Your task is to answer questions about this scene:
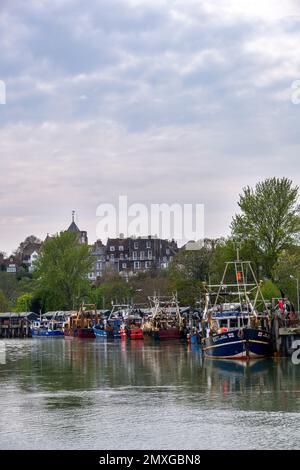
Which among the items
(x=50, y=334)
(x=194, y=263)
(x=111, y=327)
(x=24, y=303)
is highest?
(x=194, y=263)

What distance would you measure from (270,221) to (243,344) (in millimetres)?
31918

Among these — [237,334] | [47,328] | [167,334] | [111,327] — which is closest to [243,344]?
[237,334]

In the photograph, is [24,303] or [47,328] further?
[24,303]

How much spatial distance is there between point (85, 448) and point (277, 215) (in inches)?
2539

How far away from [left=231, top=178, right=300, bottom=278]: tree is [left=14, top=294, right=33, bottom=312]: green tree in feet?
312

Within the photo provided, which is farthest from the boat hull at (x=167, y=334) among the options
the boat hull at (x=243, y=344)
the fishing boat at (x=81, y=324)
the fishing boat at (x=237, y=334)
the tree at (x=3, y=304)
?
the tree at (x=3, y=304)

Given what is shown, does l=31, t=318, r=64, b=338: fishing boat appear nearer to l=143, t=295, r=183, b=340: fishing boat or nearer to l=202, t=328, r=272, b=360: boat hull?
l=143, t=295, r=183, b=340: fishing boat

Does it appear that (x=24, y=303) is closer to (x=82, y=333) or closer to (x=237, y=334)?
(x=82, y=333)

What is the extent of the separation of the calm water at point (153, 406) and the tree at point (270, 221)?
32058 mm

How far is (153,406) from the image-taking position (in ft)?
121

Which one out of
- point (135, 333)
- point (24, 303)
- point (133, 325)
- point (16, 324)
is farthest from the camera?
point (24, 303)

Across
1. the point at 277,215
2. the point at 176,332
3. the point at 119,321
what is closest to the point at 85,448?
the point at 277,215

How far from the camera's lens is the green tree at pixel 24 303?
180 meters

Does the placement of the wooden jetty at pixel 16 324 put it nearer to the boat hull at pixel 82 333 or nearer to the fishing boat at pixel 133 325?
the boat hull at pixel 82 333
